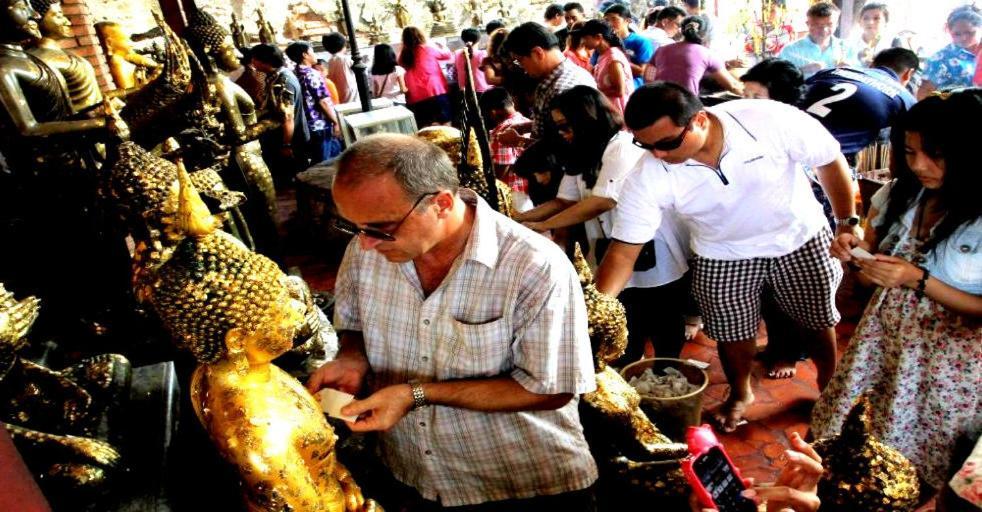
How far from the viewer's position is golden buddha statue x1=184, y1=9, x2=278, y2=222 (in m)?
4.29

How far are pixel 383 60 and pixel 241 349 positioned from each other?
853cm

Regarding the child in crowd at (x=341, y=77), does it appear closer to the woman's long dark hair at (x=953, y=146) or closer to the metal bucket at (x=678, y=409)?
the metal bucket at (x=678, y=409)

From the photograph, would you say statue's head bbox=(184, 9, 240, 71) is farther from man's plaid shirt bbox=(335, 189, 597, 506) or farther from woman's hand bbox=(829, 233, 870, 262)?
woman's hand bbox=(829, 233, 870, 262)

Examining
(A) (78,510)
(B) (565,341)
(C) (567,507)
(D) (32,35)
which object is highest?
(D) (32,35)

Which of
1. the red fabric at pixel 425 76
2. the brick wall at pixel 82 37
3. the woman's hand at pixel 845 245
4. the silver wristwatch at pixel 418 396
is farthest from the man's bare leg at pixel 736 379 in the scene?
the red fabric at pixel 425 76

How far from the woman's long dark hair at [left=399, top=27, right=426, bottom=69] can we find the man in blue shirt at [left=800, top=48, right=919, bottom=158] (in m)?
5.21

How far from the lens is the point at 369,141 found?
1447 millimetres

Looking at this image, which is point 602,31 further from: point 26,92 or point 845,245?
point 26,92

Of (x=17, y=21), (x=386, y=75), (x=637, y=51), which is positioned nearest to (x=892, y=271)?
(x=17, y=21)

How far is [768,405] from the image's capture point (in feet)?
10.9

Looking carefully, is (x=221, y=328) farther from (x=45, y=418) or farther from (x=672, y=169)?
(x=672, y=169)

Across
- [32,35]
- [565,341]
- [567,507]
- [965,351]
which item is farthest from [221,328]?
[32,35]

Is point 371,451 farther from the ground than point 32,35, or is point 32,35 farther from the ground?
point 32,35

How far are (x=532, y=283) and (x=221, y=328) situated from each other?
2.35 feet
